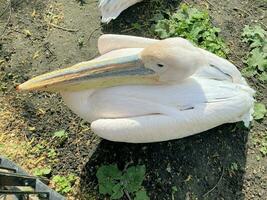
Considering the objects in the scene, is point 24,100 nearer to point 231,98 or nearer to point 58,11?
point 58,11

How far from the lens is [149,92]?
10.7 ft

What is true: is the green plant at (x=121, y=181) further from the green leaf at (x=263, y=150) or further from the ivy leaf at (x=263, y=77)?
the ivy leaf at (x=263, y=77)

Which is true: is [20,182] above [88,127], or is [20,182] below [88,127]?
below

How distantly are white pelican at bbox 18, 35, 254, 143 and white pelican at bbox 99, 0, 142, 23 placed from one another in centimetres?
79

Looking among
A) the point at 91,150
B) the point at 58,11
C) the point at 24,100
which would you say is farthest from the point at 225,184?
the point at 58,11

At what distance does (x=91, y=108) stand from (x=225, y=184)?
1.01 metres

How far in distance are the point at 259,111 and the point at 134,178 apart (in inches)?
40.5

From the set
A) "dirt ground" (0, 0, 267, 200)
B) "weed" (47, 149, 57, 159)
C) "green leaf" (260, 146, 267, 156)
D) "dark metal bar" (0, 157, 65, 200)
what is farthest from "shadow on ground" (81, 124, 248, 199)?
"dark metal bar" (0, 157, 65, 200)

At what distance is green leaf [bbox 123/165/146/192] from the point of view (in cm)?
348

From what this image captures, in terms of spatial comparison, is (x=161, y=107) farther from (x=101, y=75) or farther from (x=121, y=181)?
(x=121, y=181)

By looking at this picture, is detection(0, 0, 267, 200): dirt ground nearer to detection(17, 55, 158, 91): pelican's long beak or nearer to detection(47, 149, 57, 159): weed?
detection(47, 149, 57, 159): weed

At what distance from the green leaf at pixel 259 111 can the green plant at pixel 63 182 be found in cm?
132

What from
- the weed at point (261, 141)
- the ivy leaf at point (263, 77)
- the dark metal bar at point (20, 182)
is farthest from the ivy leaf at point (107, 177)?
the ivy leaf at point (263, 77)

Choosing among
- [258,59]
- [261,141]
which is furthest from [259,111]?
[258,59]
